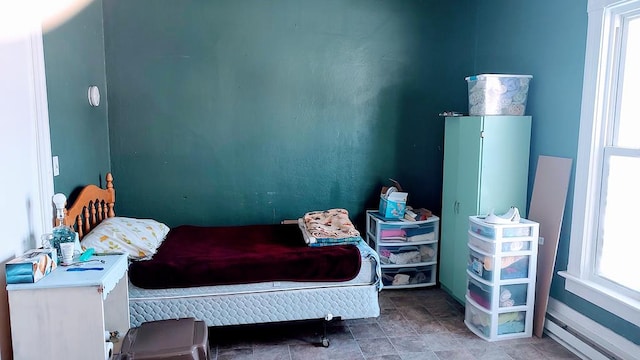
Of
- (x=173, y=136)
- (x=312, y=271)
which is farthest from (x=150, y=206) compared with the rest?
(x=312, y=271)

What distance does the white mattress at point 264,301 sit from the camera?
269 centimetres

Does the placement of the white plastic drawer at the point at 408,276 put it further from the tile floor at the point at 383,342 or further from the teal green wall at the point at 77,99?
the teal green wall at the point at 77,99

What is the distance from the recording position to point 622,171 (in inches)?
102

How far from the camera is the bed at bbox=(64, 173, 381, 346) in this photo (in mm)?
2682

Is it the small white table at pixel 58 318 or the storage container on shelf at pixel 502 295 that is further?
the storage container on shelf at pixel 502 295

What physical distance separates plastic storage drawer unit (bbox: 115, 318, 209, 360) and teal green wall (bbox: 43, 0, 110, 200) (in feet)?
3.66

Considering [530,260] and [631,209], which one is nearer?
[631,209]

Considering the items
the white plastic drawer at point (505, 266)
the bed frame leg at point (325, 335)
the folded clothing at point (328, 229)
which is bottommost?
the bed frame leg at point (325, 335)

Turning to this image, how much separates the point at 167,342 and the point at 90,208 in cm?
151

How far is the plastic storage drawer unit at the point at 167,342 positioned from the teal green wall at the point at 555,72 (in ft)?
7.79

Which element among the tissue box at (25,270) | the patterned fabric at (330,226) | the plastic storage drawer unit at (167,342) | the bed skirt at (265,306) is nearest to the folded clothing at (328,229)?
the patterned fabric at (330,226)

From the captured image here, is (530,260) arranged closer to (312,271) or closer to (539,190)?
(539,190)

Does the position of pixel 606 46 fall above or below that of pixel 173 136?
above

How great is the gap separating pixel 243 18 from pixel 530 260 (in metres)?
2.95
